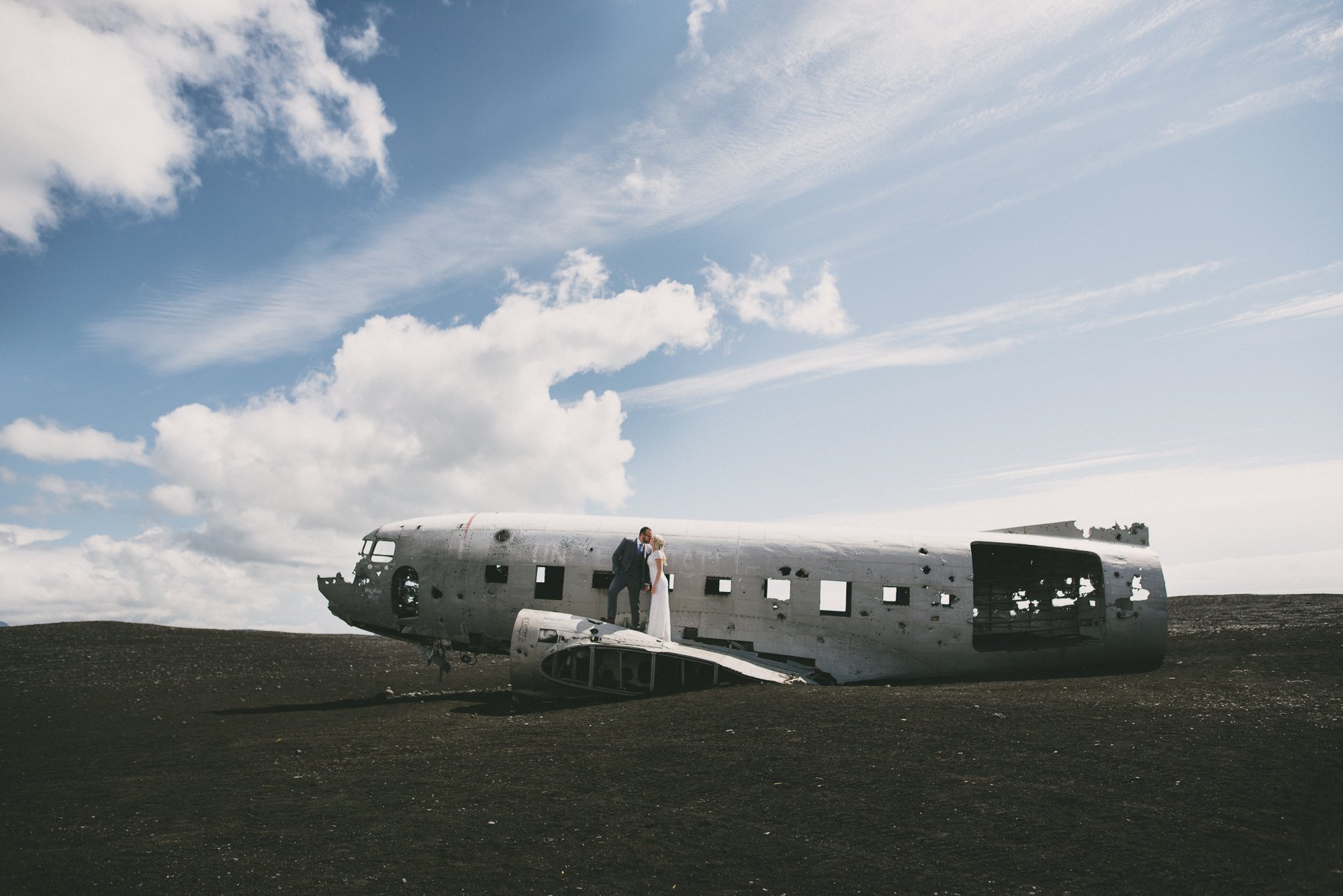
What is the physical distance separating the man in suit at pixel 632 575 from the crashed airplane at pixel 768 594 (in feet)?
1.62

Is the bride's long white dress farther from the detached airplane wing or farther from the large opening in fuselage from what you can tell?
the large opening in fuselage

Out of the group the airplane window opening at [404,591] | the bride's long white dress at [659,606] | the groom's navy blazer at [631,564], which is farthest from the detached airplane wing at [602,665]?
the airplane window opening at [404,591]

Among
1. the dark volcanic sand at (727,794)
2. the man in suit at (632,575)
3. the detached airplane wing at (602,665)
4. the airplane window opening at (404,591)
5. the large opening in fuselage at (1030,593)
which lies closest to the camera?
the dark volcanic sand at (727,794)

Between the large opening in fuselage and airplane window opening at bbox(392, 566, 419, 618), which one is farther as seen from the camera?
the large opening in fuselage

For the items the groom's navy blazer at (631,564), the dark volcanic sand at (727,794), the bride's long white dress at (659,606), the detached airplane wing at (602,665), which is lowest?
the dark volcanic sand at (727,794)

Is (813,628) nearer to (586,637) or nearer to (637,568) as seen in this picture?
(637,568)

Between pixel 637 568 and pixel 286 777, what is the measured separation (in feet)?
26.8

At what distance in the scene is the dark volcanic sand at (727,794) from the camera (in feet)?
27.3

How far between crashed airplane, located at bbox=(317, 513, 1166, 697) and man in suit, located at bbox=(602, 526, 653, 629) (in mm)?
493

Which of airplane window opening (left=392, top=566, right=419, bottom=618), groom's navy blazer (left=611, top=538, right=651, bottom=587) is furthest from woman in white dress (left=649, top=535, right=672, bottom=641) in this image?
airplane window opening (left=392, top=566, right=419, bottom=618)

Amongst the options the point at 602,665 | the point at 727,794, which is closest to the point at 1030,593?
the point at 602,665

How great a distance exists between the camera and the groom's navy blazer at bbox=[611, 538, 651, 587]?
1795cm

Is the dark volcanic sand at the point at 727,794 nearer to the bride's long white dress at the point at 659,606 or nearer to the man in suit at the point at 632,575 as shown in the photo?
the bride's long white dress at the point at 659,606

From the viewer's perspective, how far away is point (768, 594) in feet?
60.4
